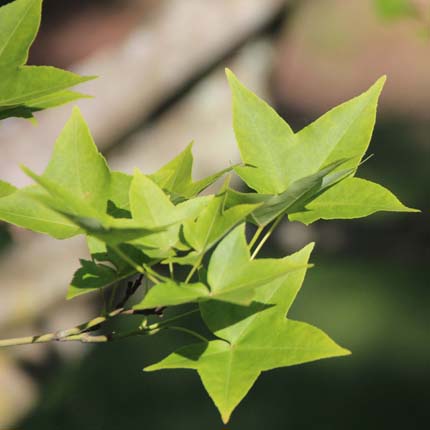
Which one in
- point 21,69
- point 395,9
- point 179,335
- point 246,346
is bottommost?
point 179,335

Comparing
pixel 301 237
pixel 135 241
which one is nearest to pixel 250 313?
pixel 135 241

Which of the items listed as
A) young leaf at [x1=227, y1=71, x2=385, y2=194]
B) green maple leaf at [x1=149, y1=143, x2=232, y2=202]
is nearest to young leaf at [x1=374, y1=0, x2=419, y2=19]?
young leaf at [x1=227, y1=71, x2=385, y2=194]

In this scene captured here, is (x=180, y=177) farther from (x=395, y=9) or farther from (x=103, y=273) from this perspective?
(x=395, y=9)

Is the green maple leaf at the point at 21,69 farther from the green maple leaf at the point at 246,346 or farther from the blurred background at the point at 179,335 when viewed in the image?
the blurred background at the point at 179,335

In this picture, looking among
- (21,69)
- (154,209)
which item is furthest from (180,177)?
(21,69)

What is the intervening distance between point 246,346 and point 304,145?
9.2 inches

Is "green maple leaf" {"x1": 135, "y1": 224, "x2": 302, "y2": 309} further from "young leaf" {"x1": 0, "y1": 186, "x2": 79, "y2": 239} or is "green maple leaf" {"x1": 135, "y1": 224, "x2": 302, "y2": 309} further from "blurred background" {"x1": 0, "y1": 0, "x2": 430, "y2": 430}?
"blurred background" {"x1": 0, "y1": 0, "x2": 430, "y2": 430}

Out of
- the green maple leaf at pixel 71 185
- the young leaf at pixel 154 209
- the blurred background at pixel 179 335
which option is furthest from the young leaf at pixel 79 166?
the blurred background at pixel 179 335

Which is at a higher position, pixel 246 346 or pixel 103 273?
pixel 103 273

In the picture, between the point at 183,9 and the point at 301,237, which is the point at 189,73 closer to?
the point at 183,9

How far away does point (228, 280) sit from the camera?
767 mm

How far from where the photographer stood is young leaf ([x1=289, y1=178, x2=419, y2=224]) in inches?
35.6

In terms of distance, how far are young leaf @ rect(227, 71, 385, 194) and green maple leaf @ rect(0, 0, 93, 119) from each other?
0.59ft

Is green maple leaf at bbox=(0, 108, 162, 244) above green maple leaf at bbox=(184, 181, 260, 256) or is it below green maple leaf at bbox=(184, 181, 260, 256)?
above
